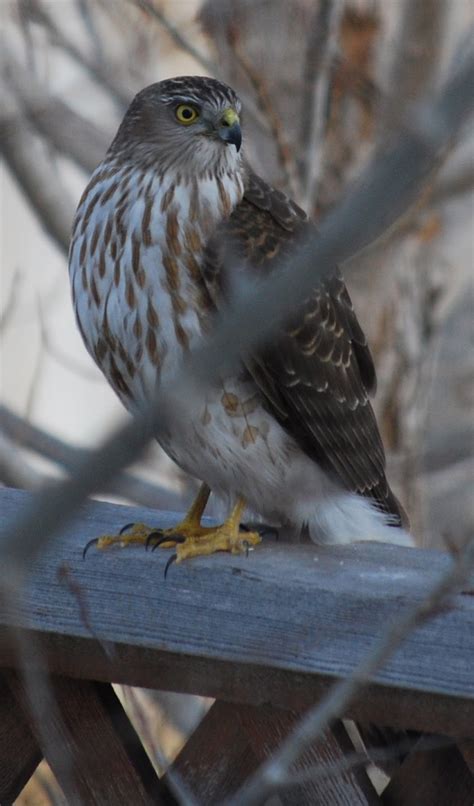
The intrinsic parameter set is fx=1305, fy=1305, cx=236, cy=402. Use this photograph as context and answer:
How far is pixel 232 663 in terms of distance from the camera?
204 centimetres

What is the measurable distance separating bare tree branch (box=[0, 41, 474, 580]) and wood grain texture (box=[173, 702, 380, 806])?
1164mm

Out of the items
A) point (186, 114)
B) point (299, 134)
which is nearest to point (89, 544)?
point (186, 114)

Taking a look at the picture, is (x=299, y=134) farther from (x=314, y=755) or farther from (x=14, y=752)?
(x=314, y=755)

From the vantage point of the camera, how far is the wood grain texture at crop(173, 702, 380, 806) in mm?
2049

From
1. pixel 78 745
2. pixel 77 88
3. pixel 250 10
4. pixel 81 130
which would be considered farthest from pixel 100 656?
pixel 77 88

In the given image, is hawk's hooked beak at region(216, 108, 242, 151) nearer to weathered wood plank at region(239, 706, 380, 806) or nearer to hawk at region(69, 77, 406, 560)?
hawk at region(69, 77, 406, 560)

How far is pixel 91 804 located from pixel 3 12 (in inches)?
153

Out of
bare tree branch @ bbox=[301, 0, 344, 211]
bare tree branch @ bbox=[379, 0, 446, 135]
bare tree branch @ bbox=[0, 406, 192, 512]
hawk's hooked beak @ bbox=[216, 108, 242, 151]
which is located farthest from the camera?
bare tree branch @ bbox=[379, 0, 446, 135]

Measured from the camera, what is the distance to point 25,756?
240 centimetres

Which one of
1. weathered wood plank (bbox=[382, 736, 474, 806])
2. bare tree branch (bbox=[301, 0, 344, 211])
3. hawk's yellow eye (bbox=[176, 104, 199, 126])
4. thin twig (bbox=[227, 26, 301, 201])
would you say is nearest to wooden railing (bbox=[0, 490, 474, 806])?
weathered wood plank (bbox=[382, 736, 474, 806])

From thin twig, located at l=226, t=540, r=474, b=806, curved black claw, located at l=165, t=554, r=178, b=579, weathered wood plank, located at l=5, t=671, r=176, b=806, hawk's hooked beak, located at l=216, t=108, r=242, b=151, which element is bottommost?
thin twig, located at l=226, t=540, r=474, b=806

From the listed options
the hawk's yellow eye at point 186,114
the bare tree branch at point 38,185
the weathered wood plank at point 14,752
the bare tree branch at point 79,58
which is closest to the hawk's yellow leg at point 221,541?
the weathered wood plank at point 14,752

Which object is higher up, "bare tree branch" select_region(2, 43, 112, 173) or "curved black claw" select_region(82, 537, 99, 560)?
"bare tree branch" select_region(2, 43, 112, 173)

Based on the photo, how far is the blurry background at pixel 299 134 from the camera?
14.0 feet
